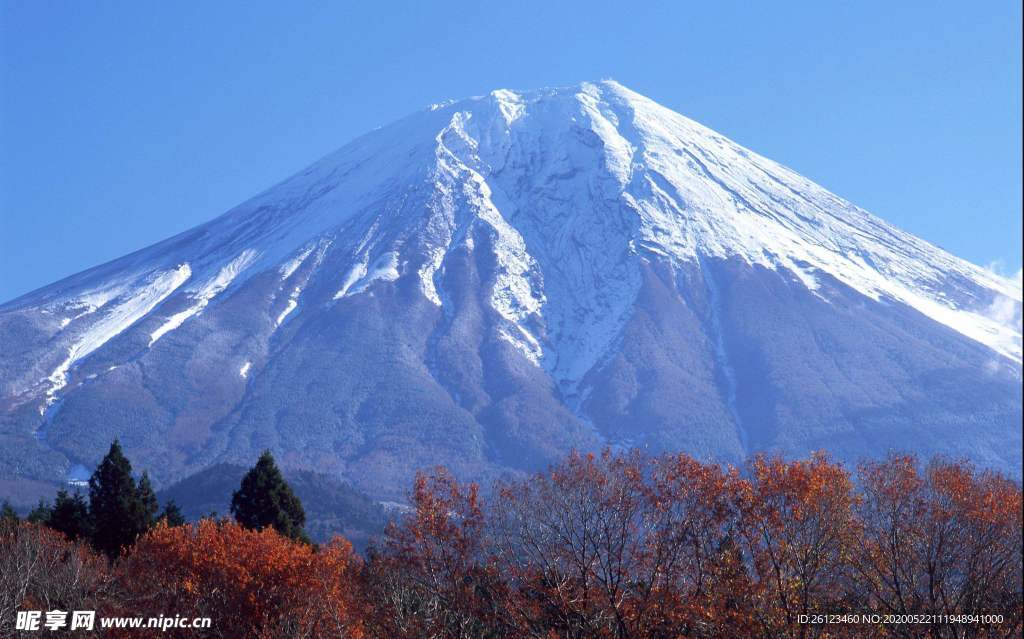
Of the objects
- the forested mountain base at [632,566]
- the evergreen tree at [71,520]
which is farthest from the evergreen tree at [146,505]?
the forested mountain base at [632,566]

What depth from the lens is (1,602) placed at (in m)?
26.5

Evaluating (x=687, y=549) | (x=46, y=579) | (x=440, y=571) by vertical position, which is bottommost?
(x=440, y=571)

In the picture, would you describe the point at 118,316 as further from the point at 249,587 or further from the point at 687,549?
the point at 687,549

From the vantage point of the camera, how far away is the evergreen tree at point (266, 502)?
41.4 metres

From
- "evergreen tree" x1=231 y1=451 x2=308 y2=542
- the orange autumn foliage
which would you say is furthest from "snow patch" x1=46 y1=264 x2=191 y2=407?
the orange autumn foliage

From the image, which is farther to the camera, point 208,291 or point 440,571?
point 208,291

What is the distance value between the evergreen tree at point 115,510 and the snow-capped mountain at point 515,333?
74747 millimetres

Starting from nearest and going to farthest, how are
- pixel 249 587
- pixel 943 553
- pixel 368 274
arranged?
pixel 943 553 → pixel 249 587 → pixel 368 274

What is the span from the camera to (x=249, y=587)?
1083 inches

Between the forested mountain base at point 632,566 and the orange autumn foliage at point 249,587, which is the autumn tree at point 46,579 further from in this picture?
the orange autumn foliage at point 249,587

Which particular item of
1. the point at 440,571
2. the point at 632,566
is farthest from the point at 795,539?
the point at 440,571

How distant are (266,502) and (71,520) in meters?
7.34

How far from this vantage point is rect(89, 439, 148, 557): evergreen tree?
40375 mm

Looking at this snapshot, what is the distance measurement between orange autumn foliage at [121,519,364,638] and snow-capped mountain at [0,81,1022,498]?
88245mm
